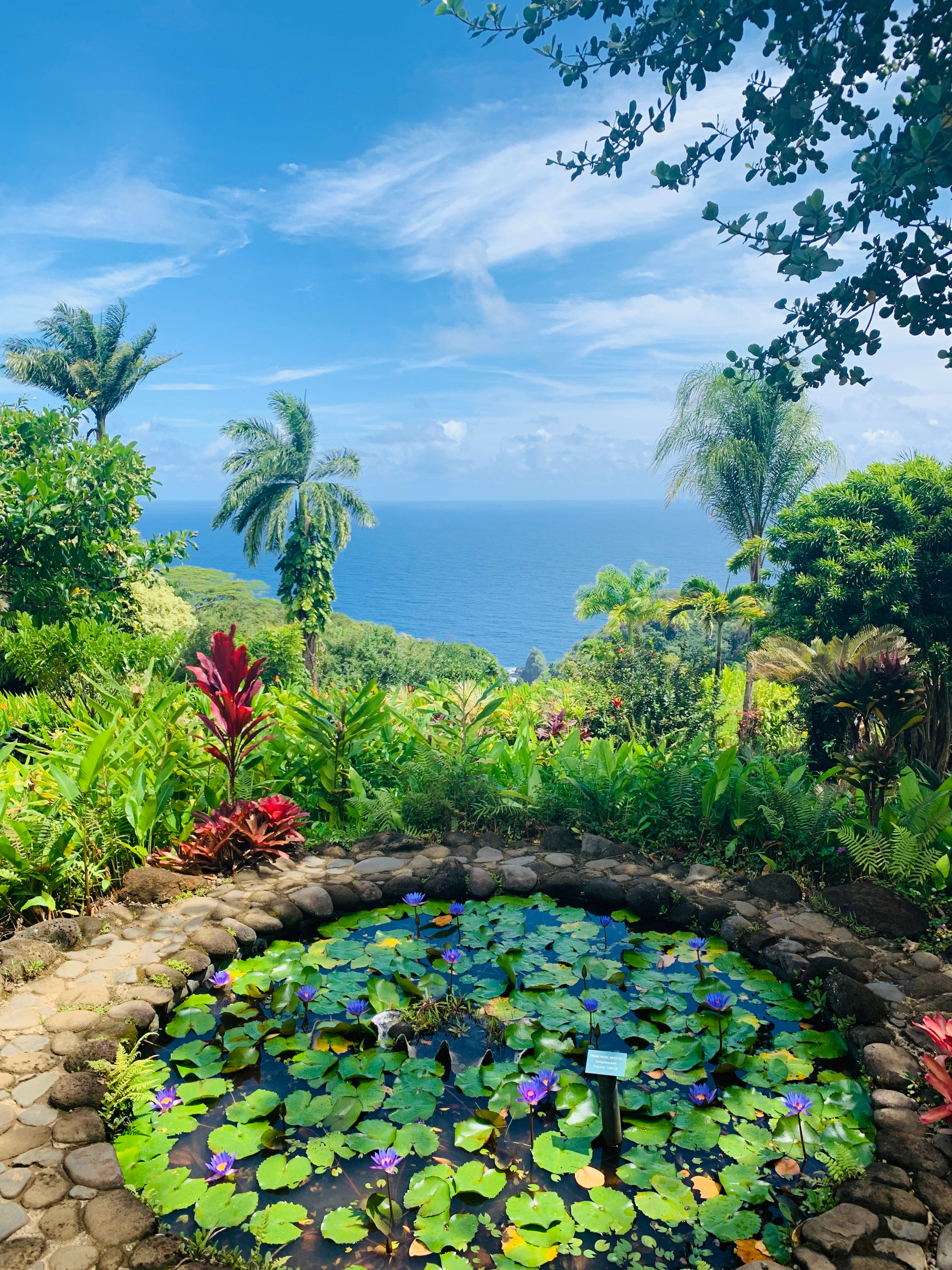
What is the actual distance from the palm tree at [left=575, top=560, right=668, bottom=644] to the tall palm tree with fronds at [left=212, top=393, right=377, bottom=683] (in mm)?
7374

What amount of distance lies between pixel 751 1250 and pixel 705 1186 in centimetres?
22

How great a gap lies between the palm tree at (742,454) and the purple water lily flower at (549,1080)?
59.3 ft

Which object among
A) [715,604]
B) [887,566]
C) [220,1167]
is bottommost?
[220,1167]

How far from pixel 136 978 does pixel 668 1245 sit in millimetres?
2113

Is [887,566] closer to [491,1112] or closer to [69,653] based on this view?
[491,1112]

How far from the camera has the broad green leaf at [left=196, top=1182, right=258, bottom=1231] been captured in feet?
6.97

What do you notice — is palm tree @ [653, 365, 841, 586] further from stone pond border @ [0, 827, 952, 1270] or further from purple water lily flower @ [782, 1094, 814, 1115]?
purple water lily flower @ [782, 1094, 814, 1115]

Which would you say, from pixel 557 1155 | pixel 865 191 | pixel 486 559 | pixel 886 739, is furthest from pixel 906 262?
pixel 486 559

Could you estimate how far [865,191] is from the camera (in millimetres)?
3328

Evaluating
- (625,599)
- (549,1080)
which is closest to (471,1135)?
(549,1080)

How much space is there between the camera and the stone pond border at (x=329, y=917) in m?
2.02

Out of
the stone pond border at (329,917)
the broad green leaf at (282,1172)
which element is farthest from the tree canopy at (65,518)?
the broad green leaf at (282,1172)

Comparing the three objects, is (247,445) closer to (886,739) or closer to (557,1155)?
(886,739)

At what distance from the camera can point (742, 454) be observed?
19.9 meters
